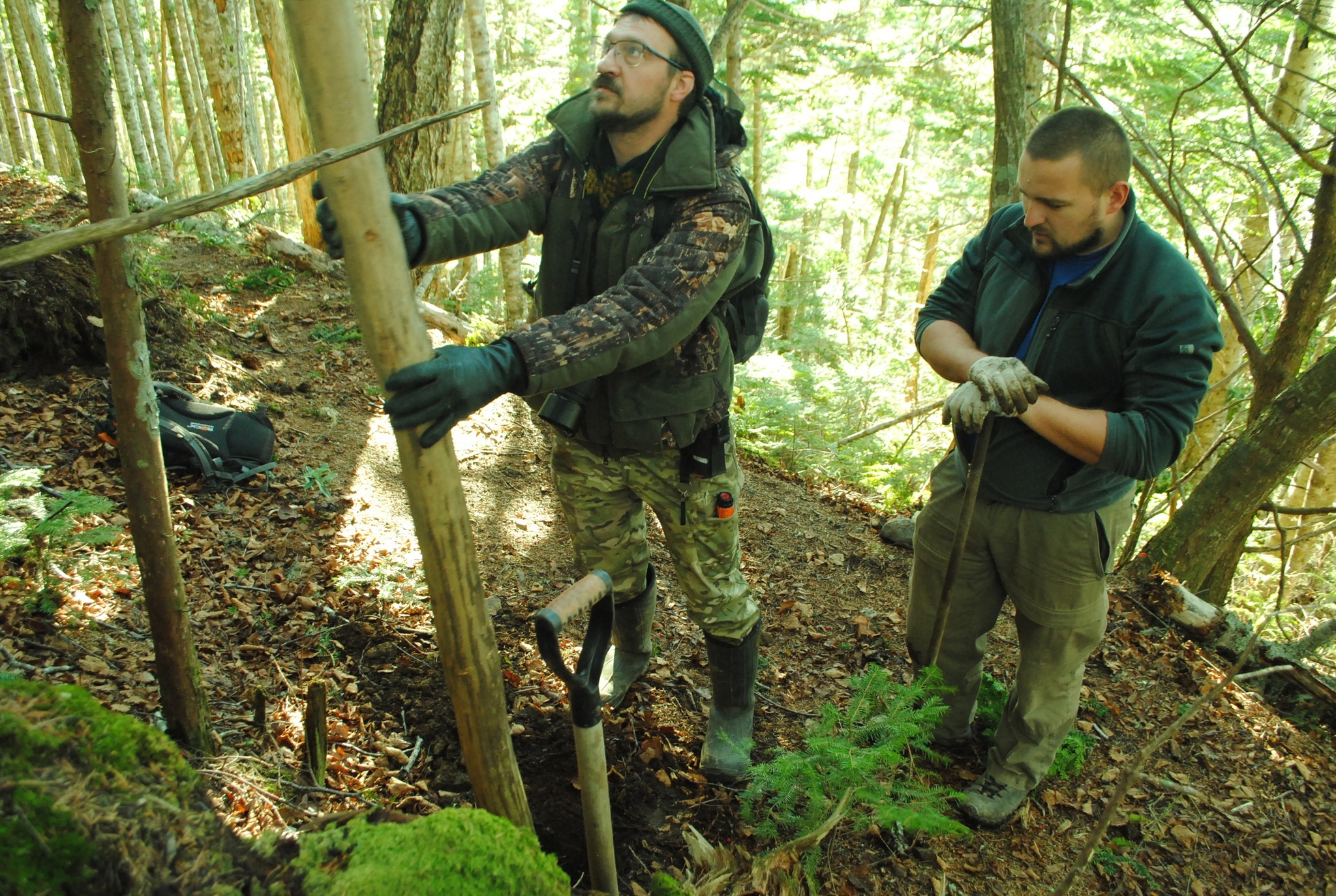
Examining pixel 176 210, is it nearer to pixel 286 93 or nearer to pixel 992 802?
pixel 992 802

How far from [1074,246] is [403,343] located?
A: 2.35 metres

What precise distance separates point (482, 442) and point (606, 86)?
12.8 feet

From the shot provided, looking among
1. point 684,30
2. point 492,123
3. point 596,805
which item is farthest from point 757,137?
point 596,805

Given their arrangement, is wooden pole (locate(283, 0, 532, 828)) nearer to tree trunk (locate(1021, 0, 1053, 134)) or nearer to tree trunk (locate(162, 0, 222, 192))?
tree trunk (locate(1021, 0, 1053, 134))

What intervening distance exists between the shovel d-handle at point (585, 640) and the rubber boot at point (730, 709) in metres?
1.43

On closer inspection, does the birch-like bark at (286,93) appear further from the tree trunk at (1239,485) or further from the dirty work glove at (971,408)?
the tree trunk at (1239,485)

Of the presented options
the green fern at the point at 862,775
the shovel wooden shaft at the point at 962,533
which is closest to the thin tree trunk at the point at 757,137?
the shovel wooden shaft at the point at 962,533

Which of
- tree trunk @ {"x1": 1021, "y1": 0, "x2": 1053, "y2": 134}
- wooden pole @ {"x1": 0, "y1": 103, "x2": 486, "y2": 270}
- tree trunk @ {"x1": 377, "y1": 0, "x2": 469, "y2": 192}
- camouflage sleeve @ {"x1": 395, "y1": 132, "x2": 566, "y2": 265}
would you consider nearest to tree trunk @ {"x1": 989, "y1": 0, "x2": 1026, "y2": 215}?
tree trunk @ {"x1": 1021, "y1": 0, "x2": 1053, "y2": 134}

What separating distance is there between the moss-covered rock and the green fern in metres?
1.85

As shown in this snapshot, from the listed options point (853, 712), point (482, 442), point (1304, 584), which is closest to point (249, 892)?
point (853, 712)

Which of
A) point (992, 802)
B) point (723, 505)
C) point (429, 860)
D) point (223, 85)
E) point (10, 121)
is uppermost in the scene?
point (223, 85)

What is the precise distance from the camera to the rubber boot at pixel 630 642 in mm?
3480

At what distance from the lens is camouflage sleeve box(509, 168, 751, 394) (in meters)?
1.97

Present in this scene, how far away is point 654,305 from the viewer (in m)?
2.17
